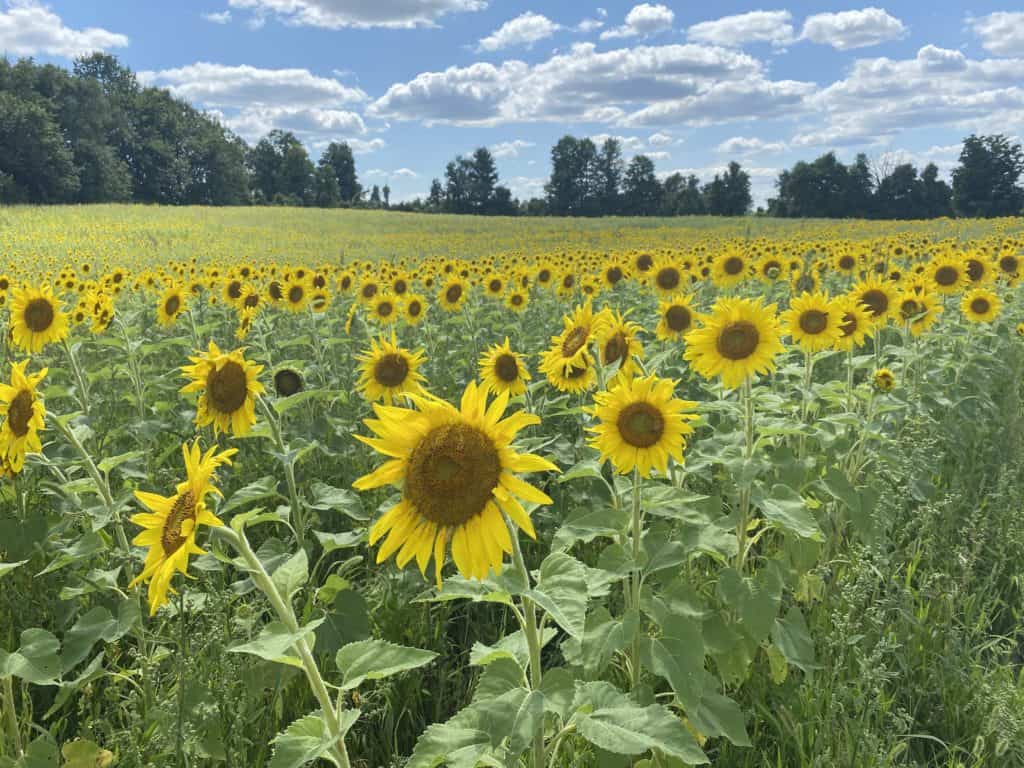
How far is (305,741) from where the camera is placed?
181 centimetres

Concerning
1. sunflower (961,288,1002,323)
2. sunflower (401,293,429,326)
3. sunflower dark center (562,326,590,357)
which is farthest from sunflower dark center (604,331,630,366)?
sunflower (961,288,1002,323)

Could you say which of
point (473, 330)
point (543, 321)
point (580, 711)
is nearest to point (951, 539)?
point (580, 711)

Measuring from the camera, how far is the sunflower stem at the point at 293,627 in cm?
171

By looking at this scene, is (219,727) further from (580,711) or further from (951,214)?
(951,214)

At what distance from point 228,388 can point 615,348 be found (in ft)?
5.97

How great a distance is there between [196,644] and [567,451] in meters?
2.46

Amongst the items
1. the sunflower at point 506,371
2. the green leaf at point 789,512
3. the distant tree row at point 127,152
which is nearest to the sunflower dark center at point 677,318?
the sunflower at point 506,371

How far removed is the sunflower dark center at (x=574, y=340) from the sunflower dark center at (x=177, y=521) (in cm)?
205

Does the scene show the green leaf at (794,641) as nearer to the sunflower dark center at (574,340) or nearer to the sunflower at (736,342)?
the sunflower at (736,342)

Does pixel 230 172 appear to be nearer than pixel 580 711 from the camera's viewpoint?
No

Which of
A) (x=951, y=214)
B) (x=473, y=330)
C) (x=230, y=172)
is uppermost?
(x=230, y=172)

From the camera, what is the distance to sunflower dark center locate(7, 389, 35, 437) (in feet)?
9.17

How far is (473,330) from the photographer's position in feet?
25.1

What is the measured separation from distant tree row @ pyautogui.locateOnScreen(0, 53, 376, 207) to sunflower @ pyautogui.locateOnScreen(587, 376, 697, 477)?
7473cm
